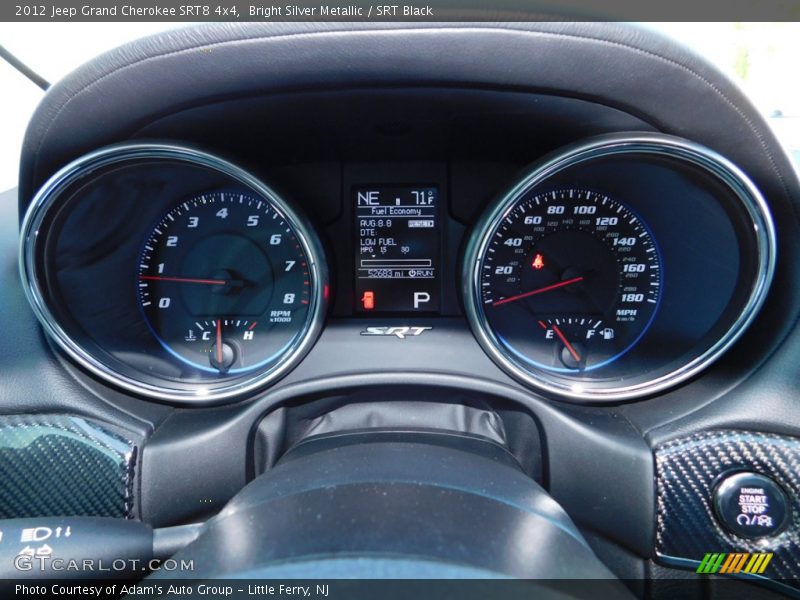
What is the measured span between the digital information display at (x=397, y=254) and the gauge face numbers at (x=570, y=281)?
207 mm

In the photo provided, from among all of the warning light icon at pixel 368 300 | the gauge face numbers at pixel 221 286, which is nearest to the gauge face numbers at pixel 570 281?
the warning light icon at pixel 368 300

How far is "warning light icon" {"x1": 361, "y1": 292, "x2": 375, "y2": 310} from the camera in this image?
224 cm

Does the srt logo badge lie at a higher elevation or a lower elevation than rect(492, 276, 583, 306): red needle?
lower

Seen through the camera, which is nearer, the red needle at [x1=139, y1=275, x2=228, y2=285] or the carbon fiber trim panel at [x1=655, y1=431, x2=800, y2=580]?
the carbon fiber trim panel at [x1=655, y1=431, x2=800, y2=580]

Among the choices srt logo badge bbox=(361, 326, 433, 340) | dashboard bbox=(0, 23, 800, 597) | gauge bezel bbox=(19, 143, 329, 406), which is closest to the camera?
dashboard bbox=(0, 23, 800, 597)

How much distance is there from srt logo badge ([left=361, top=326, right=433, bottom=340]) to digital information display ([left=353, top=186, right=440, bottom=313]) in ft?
0.32

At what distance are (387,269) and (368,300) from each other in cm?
12

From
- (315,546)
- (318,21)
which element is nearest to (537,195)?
(318,21)

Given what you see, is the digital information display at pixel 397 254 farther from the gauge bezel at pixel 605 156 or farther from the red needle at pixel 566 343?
the red needle at pixel 566 343

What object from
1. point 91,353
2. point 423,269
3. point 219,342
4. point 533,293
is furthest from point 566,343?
point 91,353

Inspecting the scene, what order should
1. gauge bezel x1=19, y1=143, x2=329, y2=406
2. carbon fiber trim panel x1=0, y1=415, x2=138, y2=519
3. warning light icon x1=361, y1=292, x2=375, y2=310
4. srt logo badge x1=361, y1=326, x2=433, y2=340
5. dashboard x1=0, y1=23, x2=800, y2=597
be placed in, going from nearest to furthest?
dashboard x1=0, y1=23, x2=800, y2=597 < carbon fiber trim panel x1=0, y1=415, x2=138, y2=519 < gauge bezel x1=19, y1=143, x2=329, y2=406 < srt logo badge x1=361, y1=326, x2=433, y2=340 < warning light icon x1=361, y1=292, x2=375, y2=310

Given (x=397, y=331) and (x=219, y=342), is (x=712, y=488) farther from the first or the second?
(x=219, y=342)

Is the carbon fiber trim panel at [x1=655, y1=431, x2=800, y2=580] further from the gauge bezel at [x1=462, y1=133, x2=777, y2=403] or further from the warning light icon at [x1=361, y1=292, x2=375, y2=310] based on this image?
the warning light icon at [x1=361, y1=292, x2=375, y2=310]

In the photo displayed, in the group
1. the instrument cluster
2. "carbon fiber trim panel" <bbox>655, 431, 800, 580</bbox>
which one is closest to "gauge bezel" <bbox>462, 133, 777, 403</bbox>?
the instrument cluster
